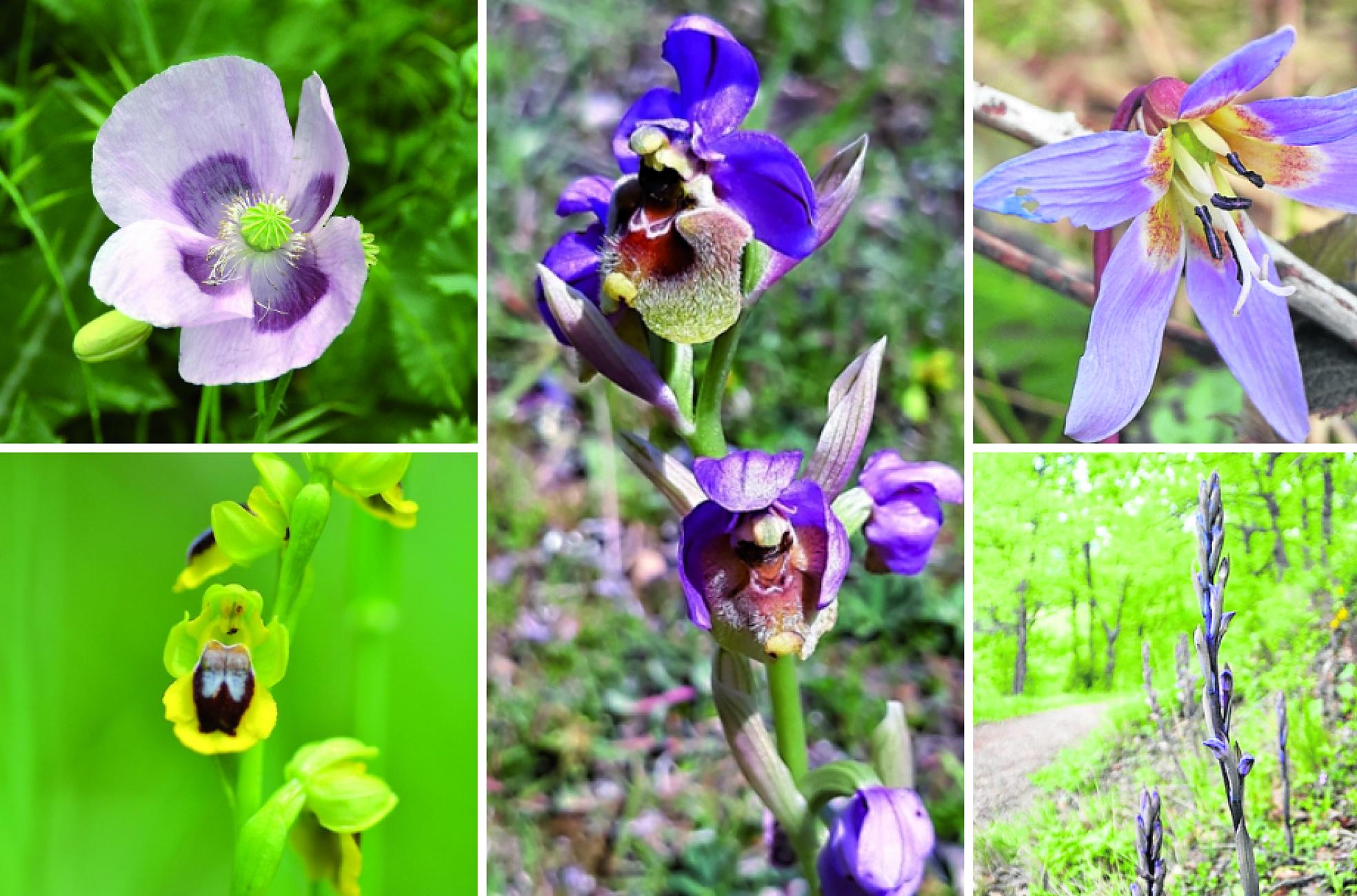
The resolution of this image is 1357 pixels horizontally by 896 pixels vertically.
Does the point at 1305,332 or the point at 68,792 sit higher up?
the point at 1305,332

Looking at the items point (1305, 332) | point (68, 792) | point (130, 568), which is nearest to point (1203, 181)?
point (1305, 332)

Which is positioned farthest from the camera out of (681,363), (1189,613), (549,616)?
(549,616)

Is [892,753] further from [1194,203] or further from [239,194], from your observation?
[239,194]

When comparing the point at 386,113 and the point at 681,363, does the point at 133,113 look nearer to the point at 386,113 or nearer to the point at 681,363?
the point at 386,113

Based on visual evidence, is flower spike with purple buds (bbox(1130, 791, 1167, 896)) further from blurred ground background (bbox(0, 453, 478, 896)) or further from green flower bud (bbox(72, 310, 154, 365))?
green flower bud (bbox(72, 310, 154, 365))

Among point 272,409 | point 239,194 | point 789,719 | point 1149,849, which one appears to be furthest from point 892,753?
point 239,194

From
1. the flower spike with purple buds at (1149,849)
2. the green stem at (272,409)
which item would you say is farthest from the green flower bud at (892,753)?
the green stem at (272,409)

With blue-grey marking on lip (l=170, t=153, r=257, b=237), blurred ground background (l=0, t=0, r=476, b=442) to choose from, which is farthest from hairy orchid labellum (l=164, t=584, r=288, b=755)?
blue-grey marking on lip (l=170, t=153, r=257, b=237)
